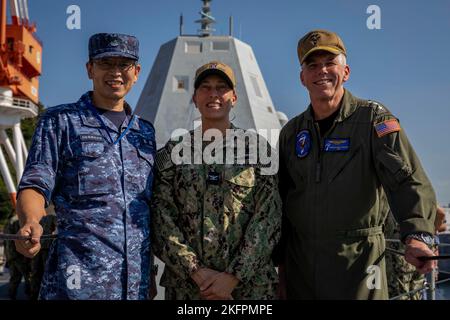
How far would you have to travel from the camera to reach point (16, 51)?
19.8 meters

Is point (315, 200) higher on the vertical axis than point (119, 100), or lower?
lower

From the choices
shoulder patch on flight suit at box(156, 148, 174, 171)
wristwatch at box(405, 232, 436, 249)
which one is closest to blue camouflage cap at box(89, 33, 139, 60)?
shoulder patch on flight suit at box(156, 148, 174, 171)

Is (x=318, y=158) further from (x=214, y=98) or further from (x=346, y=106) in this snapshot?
(x=214, y=98)

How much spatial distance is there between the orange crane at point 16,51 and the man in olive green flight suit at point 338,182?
1913 cm

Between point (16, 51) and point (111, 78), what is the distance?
19375 mm

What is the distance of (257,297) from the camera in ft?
8.87

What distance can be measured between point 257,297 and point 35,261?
6171mm

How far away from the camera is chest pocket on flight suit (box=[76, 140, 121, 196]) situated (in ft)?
8.39

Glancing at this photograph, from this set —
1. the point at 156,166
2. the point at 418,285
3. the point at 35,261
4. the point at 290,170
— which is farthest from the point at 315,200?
the point at 35,261

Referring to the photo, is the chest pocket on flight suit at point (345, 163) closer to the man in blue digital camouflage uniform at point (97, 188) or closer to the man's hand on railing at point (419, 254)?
the man's hand on railing at point (419, 254)

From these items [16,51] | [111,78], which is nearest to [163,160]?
[111,78]
